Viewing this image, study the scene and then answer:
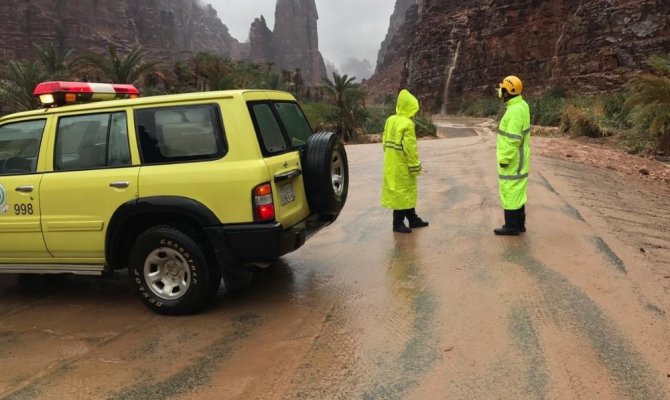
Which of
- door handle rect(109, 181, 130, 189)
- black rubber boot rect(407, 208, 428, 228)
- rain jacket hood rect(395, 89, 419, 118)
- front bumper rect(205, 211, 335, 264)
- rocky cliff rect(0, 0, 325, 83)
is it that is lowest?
black rubber boot rect(407, 208, 428, 228)

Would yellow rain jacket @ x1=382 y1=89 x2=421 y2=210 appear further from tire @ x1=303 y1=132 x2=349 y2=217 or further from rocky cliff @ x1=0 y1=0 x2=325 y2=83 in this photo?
rocky cliff @ x1=0 y1=0 x2=325 y2=83

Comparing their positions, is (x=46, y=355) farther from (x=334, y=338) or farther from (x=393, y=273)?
(x=393, y=273)

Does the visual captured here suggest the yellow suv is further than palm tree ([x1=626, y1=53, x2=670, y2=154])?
No

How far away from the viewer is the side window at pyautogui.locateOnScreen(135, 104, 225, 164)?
439cm

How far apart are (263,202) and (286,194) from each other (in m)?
0.39

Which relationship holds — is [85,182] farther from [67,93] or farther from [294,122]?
[294,122]

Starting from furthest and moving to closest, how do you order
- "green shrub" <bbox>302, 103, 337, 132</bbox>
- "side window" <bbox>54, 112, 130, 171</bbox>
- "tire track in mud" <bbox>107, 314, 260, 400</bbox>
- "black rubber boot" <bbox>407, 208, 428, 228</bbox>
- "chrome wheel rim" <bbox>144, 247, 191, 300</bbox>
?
"green shrub" <bbox>302, 103, 337, 132</bbox>, "black rubber boot" <bbox>407, 208, 428, 228</bbox>, "side window" <bbox>54, 112, 130, 171</bbox>, "chrome wheel rim" <bbox>144, 247, 191, 300</bbox>, "tire track in mud" <bbox>107, 314, 260, 400</bbox>

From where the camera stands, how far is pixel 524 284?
4.87 m

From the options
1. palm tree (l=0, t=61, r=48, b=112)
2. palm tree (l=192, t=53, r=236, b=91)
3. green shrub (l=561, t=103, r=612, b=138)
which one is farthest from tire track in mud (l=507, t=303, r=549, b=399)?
palm tree (l=192, t=53, r=236, b=91)

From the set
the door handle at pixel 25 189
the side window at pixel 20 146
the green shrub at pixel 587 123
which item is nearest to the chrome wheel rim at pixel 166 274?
the door handle at pixel 25 189

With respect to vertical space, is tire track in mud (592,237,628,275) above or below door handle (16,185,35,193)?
below

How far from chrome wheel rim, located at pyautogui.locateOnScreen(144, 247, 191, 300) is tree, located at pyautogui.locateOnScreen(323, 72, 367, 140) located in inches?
967

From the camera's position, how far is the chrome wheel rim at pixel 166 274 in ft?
14.7

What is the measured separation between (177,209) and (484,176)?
7.94 m
